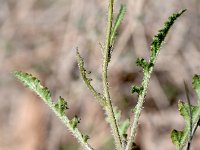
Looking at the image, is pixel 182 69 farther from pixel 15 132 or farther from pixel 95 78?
pixel 15 132

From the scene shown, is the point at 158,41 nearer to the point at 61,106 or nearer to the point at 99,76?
the point at 61,106

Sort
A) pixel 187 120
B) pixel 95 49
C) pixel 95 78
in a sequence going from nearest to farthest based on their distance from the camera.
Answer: pixel 187 120 → pixel 95 78 → pixel 95 49

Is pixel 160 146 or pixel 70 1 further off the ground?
pixel 70 1

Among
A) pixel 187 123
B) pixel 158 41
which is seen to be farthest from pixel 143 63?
pixel 187 123

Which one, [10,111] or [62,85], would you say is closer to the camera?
[62,85]

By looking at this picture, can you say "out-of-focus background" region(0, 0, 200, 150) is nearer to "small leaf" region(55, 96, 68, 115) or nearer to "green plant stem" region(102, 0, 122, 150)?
"small leaf" region(55, 96, 68, 115)

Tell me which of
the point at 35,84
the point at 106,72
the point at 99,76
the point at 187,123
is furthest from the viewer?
the point at 99,76

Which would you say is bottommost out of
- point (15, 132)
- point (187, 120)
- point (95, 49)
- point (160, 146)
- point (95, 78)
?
point (187, 120)

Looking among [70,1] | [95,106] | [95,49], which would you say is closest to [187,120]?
[95,106]

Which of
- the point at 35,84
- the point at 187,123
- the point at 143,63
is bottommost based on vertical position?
the point at 187,123
